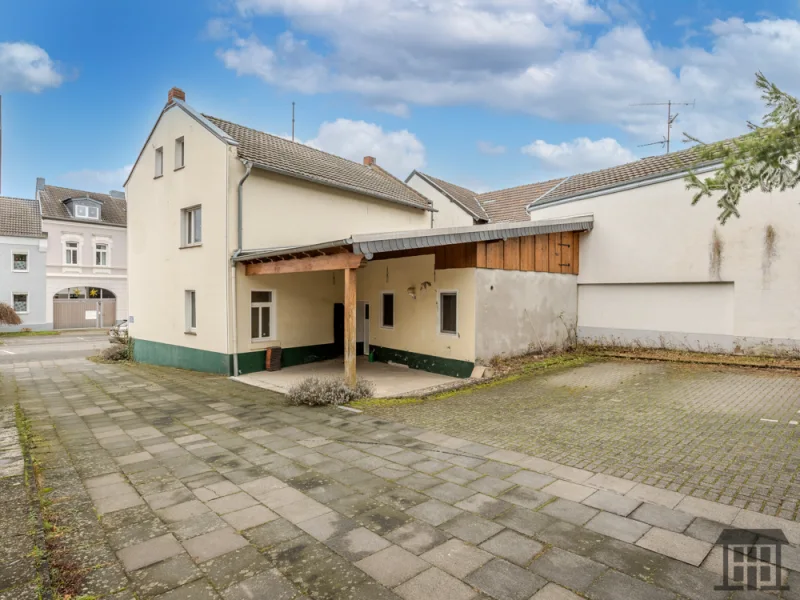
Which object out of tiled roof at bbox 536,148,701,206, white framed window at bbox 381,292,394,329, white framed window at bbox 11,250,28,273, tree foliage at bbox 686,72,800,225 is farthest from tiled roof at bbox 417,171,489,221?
white framed window at bbox 11,250,28,273

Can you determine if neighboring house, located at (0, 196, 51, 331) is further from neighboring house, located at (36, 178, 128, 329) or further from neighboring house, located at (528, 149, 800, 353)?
neighboring house, located at (528, 149, 800, 353)

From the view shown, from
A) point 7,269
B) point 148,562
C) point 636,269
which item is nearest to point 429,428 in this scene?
point 148,562

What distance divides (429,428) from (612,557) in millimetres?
3457

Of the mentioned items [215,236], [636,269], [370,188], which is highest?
[370,188]

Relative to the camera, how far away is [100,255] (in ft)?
98.3

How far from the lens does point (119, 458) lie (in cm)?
516

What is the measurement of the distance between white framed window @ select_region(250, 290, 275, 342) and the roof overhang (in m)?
1.28

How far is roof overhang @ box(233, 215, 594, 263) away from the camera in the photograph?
784 centimetres

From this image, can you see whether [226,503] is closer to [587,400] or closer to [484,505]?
[484,505]

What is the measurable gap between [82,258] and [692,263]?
34.6 meters

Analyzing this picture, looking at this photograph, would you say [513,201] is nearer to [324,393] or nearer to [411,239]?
[411,239]

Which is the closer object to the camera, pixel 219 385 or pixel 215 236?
pixel 219 385

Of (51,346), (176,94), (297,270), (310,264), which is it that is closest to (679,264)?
(310,264)

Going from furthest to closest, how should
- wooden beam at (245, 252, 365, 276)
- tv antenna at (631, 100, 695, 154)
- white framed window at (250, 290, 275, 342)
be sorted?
1. tv antenna at (631, 100, 695, 154)
2. white framed window at (250, 290, 275, 342)
3. wooden beam at (245, 252, 365, 276)
